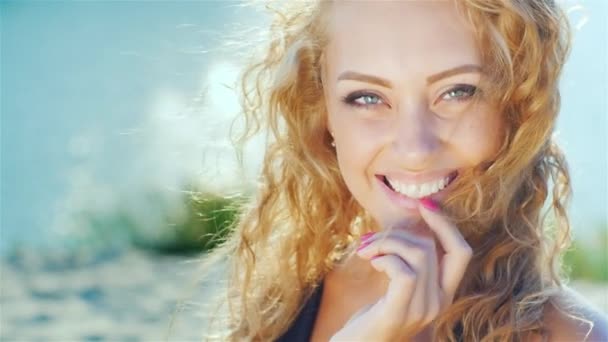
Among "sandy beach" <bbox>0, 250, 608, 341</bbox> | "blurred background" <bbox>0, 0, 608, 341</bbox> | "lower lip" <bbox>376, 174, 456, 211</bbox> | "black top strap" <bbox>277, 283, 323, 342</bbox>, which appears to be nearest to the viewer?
"lower lip" <bbox>376, 174, 456, 211</bbox>

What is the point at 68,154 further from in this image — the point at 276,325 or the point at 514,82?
the point at 514,82

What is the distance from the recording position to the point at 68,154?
932 centimetres

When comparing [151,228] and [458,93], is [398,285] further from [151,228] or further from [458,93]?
[151,228]

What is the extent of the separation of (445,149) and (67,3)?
35.8 feet

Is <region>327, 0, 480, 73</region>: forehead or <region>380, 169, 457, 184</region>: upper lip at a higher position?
<region>327, 0, 480, 73</region>: forehead

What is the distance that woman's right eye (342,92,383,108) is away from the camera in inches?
100

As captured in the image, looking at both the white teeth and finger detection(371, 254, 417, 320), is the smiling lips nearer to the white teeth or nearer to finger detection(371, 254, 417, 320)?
the white teeth

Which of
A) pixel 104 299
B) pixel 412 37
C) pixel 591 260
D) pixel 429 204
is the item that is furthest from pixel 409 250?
→ pixel 591 260

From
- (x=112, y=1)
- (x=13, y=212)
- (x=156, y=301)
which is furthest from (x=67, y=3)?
(x=156, y=301)

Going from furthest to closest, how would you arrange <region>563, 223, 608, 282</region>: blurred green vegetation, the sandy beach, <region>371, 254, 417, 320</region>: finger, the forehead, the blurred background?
1. <region>563, 223, 608, 282</region>: blurred green vegetation
2. the blurred background
3. the sandy beach
4. the forehead
5. <region>371, 254, 417, 320</region>: finger

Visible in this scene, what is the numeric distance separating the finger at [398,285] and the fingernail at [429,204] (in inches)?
7.4

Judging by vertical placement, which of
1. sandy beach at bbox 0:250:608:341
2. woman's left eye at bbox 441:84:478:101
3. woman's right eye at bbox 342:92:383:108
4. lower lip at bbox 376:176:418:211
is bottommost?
sandy beach at bbox 0:250:608:341

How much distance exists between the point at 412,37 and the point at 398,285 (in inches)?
23.8

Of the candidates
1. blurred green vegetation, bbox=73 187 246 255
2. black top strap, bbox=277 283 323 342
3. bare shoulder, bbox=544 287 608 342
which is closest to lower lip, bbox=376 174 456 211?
bare shoulder, bbox=544 287 608 342
